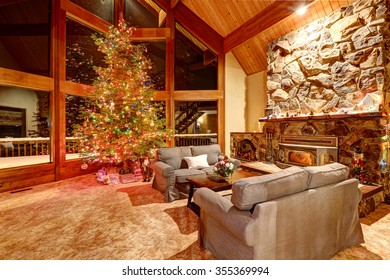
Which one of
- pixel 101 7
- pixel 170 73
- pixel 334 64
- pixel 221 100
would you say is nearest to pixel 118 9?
pixel 101 7

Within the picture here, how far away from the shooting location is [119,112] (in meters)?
4.99

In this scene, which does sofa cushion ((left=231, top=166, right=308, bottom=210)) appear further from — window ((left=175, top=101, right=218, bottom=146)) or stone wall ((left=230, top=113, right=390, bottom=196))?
window ((left=175, top=101, right=218, bottom=146))

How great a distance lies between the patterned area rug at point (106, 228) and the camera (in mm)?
2086

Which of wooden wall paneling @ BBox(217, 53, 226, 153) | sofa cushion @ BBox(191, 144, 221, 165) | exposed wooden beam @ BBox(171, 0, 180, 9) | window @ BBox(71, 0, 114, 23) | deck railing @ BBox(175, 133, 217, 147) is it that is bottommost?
sofa cushion @ BBox(191, 144, 221, 165)

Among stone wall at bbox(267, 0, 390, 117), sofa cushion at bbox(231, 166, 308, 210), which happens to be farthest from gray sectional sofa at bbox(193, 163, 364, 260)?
stone wall at bbox(267, 0, 390, 117)

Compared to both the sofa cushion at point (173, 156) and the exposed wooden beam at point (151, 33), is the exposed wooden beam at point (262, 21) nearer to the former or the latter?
the exposed wooden beam at point (151, 33)

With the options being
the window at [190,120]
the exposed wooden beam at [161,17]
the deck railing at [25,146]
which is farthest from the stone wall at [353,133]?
the deck railing at [25,146]

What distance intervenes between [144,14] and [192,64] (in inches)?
90.4

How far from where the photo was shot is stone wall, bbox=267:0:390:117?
347 centimetres

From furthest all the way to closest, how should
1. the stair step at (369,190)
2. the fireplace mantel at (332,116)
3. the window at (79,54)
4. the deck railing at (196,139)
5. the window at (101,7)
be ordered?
the deck railing at (196,139)
the window at (101,7)
the window at (79,54)
the fireplace mantel at (332,116)
the stair step at (369,190)

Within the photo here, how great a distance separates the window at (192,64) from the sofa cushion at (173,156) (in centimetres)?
323

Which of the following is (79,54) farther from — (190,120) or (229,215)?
(229,215)

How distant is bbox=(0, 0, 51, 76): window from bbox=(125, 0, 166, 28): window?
239 centimetres

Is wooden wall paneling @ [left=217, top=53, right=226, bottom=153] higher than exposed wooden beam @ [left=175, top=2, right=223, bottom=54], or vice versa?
exposed wooden beam @ [left=175, top=2, right=223, bottom=54]
